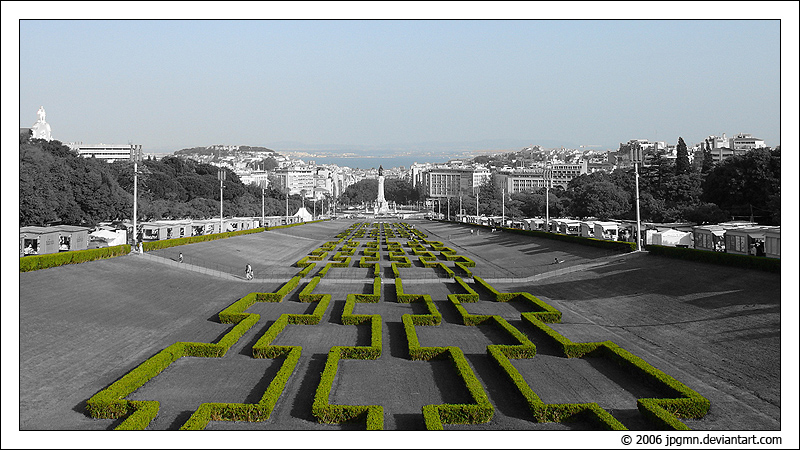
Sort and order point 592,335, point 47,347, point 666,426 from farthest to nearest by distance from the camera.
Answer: point 592,335, point 47,347, point 666,426

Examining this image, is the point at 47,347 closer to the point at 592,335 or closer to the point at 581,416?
the point at 581,416

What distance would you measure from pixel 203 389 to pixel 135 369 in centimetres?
182

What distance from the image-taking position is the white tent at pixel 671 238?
3189cm

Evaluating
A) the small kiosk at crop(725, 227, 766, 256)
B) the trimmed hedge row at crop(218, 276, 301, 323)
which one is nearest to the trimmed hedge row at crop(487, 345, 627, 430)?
the trimmed hedge row at crop(218, 276, 301, 323)

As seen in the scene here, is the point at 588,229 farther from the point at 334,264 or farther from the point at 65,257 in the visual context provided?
the point at 65,257

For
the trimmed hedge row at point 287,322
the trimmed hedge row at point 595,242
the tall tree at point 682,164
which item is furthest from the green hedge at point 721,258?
the tall tree at point 682,164

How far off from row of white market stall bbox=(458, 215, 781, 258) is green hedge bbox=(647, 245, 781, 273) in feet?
3.80

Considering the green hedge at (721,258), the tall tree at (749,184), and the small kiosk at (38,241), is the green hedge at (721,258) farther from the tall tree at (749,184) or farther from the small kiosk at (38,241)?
the small kiosk at (38,241)

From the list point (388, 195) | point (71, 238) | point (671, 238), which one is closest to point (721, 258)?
point (671, 238)

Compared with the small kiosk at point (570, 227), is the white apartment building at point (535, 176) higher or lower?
higher

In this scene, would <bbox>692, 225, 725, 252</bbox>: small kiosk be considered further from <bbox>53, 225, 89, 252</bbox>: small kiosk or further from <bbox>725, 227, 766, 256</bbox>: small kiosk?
<bbox>53, 225, 89, 252</bbox>: small kiosk

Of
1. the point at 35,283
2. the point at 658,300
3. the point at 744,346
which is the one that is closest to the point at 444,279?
the point at 658,300

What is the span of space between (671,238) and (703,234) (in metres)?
2.93

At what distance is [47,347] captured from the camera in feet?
47.0
